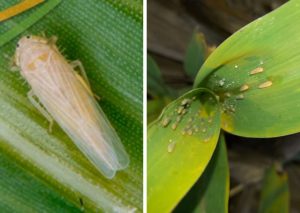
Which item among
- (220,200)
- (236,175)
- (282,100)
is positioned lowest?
(236,175)

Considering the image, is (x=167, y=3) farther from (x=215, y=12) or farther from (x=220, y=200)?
(x=220, y=200)

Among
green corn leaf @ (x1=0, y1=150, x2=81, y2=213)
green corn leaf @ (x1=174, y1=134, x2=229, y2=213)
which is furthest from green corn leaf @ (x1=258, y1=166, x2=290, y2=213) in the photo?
green corn leaf @ (x1=0, y1=150, x2=81, y2=213)

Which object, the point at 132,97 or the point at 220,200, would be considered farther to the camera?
the point at 132,97

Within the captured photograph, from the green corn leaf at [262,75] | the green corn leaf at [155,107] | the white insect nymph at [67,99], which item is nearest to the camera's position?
the green corn leaf at [262,75]

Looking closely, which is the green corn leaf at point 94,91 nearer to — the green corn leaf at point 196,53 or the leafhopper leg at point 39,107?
the leafhopper leg at point 39,107

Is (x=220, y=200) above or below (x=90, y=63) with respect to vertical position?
below

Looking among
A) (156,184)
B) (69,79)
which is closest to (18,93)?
(69,79)

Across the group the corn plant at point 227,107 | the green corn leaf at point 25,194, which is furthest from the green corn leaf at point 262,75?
the green corn leaf at point 25,194

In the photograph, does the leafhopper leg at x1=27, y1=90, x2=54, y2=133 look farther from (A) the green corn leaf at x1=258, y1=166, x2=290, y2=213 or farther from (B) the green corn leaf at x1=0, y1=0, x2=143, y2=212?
(A) the green corn leaf at x1=258, y1=166, x2=290, y2=213
